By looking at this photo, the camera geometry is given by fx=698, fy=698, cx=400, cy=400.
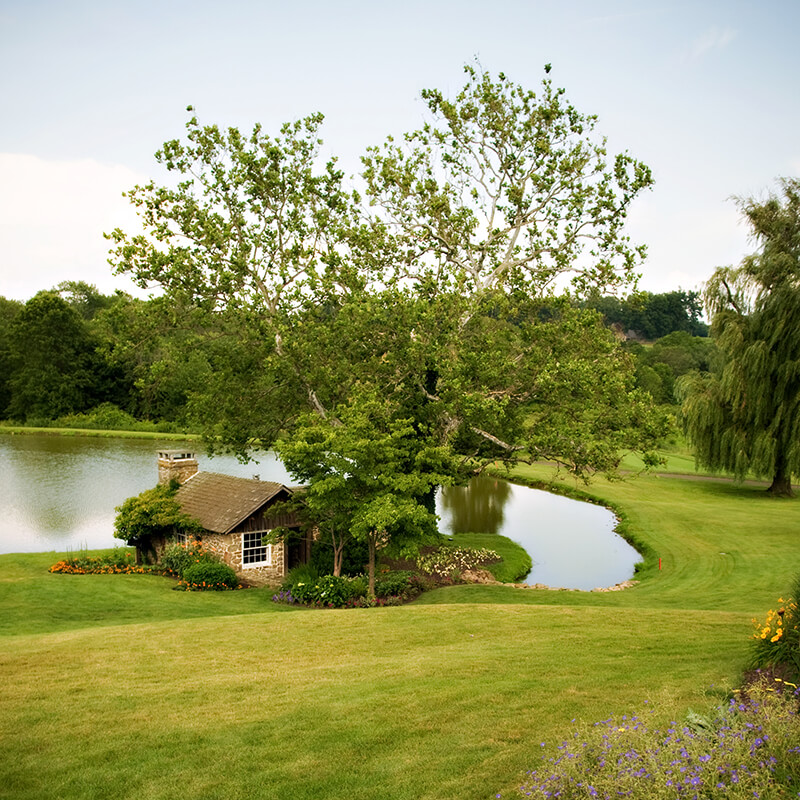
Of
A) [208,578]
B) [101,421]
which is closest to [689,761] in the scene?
[208,578]

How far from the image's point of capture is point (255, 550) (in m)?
21.1

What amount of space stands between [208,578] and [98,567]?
158 inches

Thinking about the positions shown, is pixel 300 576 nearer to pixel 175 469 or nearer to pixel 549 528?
pixel 175 469

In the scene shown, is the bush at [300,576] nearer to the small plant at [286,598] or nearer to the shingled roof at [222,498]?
the small plant at [286,598]

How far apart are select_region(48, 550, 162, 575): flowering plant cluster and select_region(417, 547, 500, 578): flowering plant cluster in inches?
328

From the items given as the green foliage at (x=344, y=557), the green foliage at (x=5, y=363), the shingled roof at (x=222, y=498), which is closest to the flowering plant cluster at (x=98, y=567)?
the shingled roof at (x=222, y=498)

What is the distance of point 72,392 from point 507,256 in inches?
2206

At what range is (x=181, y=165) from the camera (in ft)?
66.1

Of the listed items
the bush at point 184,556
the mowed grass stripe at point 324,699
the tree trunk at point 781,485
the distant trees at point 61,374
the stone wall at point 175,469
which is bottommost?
the bush at point 184,556

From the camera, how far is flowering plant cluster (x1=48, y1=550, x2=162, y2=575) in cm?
2055

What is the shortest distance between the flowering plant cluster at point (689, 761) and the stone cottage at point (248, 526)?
1536 centimetres

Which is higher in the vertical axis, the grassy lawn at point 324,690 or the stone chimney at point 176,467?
the stone chimney at point 176,467

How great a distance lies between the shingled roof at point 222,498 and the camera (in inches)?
811

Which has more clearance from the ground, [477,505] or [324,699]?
[324,699]
